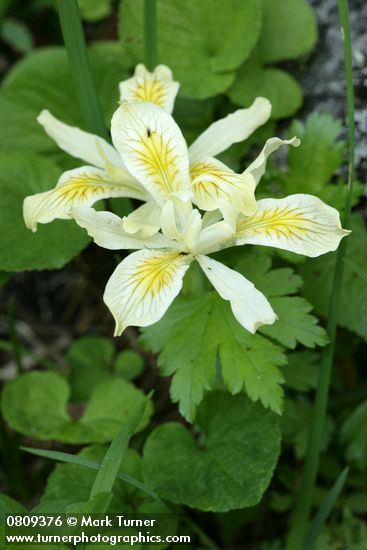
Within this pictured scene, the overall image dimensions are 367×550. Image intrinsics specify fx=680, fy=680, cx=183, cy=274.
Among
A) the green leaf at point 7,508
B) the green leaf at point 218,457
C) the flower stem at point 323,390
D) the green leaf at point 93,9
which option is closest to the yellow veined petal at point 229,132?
the flower stem at point 323,390

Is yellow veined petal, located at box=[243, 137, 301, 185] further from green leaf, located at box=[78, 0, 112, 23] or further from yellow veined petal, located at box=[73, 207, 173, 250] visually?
green leaf, located at box=[78, 0, 112, 23]

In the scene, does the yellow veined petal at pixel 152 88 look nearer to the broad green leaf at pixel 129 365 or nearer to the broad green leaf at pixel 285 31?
Result: the broad green leaf at pixel 285 31

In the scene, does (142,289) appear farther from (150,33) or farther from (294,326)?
(150,33)

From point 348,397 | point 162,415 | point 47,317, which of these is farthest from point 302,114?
point 47,317

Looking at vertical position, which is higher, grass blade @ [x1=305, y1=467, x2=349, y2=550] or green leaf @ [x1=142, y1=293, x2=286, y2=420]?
green leaf @ [x1=142, y1=293, x2=286, y2=420]

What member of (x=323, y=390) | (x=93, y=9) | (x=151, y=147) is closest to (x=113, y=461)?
(x=323, y=390)

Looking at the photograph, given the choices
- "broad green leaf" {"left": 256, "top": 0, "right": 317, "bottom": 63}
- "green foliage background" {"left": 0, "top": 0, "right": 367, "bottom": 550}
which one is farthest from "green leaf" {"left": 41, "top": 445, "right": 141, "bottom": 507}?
"broad green leaf" {"left": 256, "top": 0, "right": 317, "bottom": 63}
